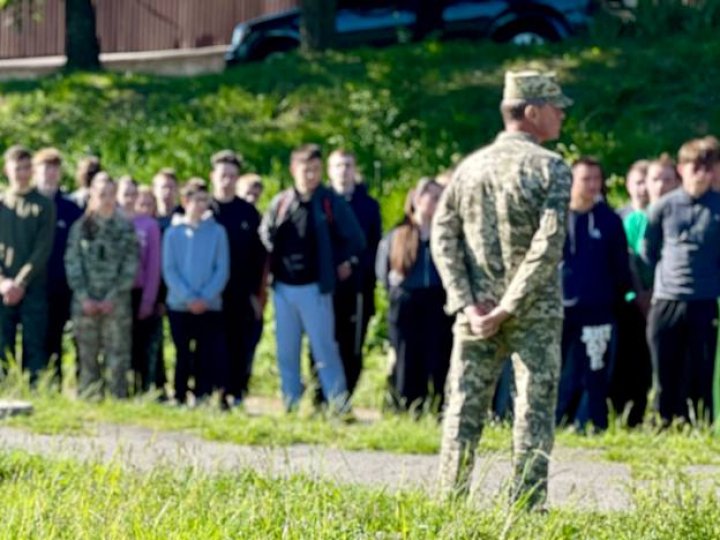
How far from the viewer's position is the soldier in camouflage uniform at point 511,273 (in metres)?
10.1

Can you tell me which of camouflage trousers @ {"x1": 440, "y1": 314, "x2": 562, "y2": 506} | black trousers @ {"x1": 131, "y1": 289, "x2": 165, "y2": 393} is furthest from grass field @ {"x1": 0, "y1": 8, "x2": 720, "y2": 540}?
black trousers @ {"x1": 131, "y1": 289, "x2": 165, "y2": 393}

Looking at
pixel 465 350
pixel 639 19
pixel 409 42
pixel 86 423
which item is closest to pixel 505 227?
pixel 465 350

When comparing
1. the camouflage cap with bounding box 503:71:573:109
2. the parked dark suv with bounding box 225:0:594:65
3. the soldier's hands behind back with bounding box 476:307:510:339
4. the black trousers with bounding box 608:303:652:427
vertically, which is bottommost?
the black trousers with bounding box 608:303:652:427

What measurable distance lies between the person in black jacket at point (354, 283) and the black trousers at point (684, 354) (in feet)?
9.10

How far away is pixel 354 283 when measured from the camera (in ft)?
55.6

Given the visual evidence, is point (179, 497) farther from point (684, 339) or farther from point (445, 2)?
point (445, 2)

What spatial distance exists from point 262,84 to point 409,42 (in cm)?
234

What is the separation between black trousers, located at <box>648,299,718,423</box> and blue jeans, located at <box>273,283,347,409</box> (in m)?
2.46

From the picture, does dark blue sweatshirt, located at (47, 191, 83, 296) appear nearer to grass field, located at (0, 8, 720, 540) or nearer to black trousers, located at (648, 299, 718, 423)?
grass field, located at (0, 8, 720, 540)

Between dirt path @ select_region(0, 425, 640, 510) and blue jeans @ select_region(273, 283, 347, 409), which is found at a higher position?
blue jeans @ select_region(273, 283, 347, 409)

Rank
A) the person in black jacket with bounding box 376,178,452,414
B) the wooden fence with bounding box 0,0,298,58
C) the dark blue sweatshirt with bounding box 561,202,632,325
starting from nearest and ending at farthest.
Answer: the dark blue sweatshirt with bounding box 561,202,632,325, the person in black jacket with bounding box 376,178,452,414, the wooden fence with bounding box 0,0,298,58

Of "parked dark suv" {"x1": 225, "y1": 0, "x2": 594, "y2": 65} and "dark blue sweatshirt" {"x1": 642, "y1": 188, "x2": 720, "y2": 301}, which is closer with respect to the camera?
"dark blue sweatshirt" {"x1": 642, "y1": 188, "x2": 720, "y2": 301}

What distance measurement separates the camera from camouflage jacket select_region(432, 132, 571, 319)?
398 inches

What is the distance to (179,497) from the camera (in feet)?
30.7
